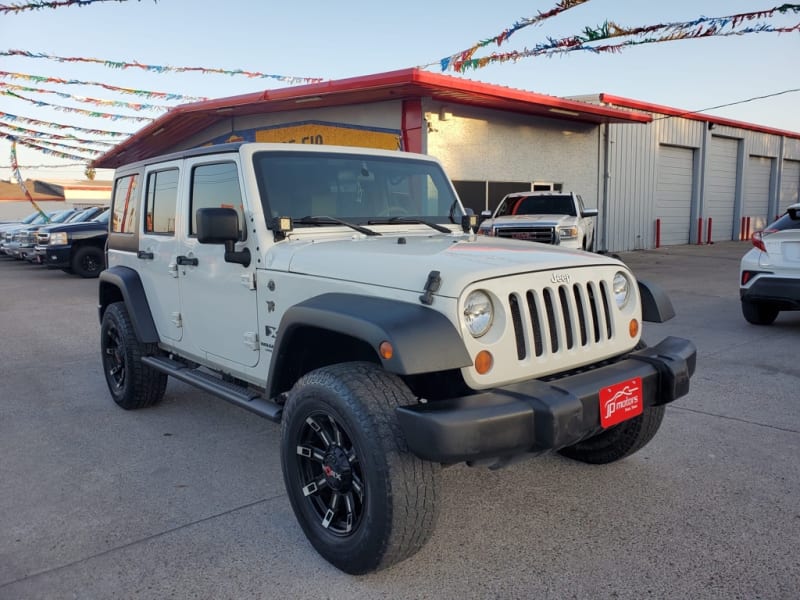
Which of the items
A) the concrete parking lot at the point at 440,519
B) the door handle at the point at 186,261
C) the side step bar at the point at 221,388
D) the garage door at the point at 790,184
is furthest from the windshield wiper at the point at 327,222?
the garage door at the point at 790,184

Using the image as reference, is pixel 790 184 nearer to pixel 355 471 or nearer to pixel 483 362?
pixel 483 362

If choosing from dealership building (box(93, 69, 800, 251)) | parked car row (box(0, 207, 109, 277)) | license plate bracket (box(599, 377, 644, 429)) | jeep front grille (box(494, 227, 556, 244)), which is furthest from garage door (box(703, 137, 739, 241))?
license plate bracket (box(599, 377, 644, 429))

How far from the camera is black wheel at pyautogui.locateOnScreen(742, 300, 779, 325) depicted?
809 centimetres

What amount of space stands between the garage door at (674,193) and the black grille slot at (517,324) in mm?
21011

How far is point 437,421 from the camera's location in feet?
8.12

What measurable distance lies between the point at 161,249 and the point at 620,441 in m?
3.24

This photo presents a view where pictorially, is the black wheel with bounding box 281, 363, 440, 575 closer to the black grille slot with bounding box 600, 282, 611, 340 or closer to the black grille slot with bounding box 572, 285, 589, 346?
the black grille slot with bounding box 572, 285, 589, 346

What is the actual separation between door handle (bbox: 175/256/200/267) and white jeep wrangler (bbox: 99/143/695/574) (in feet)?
0.06

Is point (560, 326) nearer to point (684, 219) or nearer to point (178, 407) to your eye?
point (178, 407)

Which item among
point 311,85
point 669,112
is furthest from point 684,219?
point 311,85

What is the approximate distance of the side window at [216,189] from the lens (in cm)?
388

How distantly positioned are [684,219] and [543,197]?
1231cm

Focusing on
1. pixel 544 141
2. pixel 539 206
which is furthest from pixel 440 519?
pixel 544 141

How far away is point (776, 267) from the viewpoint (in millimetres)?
7355
